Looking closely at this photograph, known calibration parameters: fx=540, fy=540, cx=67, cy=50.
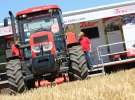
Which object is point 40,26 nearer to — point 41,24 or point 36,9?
point 41,24

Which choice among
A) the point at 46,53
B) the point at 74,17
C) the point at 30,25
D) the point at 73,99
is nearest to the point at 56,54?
the point at 46,53

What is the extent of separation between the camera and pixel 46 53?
1702 cm

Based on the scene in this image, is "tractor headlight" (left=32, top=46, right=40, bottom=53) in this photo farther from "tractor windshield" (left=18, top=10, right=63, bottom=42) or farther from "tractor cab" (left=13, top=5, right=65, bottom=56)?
"tractor windshield" (left=18, top=10, right=63, bottom=42)

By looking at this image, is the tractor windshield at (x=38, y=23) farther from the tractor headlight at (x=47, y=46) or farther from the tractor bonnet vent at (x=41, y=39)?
the tractor headlight at (x=47, y=46)

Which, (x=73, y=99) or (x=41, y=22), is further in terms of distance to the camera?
(x=41, y=22)

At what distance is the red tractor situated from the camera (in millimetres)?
16766

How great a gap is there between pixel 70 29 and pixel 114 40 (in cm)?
219

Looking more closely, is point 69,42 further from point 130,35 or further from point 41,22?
point 130,35

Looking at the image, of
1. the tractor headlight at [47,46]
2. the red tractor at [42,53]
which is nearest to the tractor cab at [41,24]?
the red tractor at [42,53]

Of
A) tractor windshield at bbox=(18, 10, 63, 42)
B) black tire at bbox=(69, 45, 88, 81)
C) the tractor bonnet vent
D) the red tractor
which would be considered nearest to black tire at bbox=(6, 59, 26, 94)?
the red tractor

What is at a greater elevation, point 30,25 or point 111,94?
point 30,25

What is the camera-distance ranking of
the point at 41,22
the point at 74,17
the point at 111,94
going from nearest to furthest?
1. the point at 111,94
2. the point at 41,22
3. the point at 74,17

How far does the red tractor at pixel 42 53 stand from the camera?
16766 mm

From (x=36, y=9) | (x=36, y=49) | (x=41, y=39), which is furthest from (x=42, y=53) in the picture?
(x=36, y=9)
